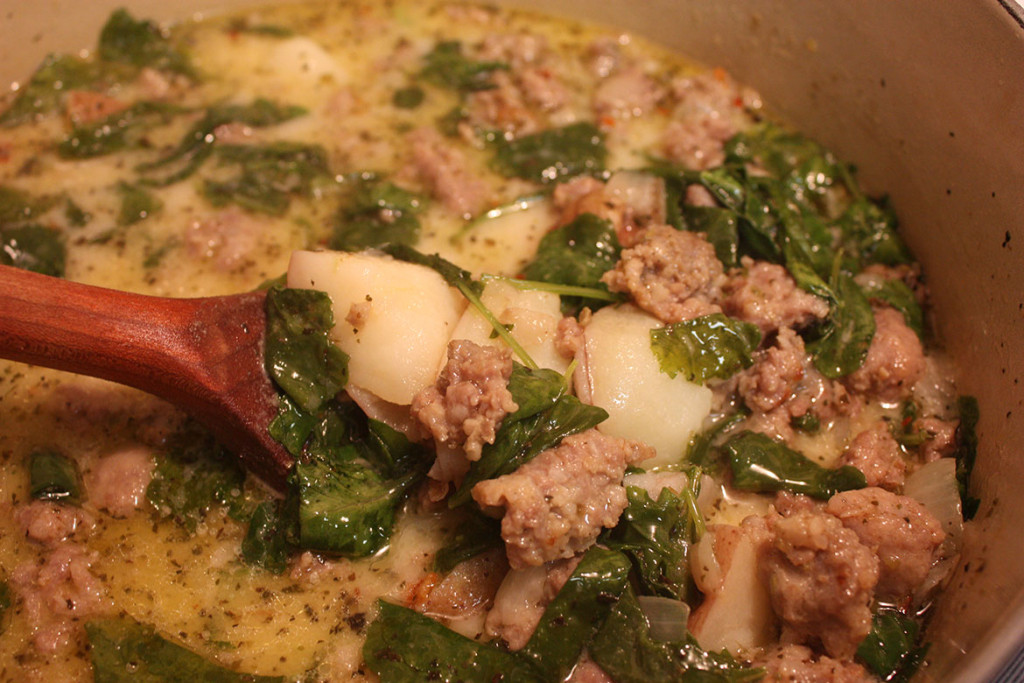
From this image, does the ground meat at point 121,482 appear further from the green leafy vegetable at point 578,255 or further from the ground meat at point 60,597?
the green leafy vegetable at point 578,255

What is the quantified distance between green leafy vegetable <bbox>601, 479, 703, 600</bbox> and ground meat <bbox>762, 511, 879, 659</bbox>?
0.35m

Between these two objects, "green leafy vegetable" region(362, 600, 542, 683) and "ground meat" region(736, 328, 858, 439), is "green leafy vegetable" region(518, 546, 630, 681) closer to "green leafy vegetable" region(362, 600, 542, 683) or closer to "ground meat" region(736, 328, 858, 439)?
"green leafy vegetable" region(362, 600, 542, 683)

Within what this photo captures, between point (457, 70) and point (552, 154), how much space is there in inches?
40.2

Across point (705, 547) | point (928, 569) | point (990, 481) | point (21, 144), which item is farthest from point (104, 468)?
point (990, 481)

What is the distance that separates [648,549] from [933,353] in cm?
204

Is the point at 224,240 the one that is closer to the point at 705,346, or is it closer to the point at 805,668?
the point at 705,346

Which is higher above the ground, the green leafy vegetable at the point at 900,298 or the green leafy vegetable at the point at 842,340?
the green leafy vegetable at the point at 900,298

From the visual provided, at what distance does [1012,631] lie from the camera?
2.36 metres

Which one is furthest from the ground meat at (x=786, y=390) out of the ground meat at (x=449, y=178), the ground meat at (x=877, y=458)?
the ground meat at (x=449, y=178)

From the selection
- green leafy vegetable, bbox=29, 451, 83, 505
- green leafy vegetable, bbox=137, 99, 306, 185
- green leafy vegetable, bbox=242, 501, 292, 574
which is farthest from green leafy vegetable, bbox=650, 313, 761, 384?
green leafy vegetable, bbox=137, 99, 306, 185

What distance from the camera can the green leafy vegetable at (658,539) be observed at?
310 cm

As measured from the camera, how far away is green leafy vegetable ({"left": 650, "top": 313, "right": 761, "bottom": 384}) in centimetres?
345

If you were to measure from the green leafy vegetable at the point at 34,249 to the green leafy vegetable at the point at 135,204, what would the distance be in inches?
13.7

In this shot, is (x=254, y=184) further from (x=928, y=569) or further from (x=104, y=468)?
(x=928, y=569)
